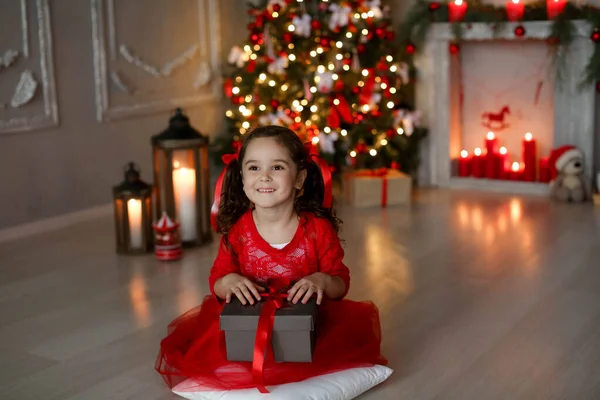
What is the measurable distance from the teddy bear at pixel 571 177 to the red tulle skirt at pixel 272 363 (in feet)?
8.11

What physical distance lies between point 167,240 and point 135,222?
0.66ft

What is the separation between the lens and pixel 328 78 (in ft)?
16.4

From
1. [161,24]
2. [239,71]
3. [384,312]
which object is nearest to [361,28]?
[239,71]

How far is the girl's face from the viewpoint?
8.44 feet

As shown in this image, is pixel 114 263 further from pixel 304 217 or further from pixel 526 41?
Answer: pixel 526 41

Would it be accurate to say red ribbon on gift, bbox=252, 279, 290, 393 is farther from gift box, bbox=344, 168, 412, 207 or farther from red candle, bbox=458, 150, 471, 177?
red candle, bbox=458, 150, 471, 177

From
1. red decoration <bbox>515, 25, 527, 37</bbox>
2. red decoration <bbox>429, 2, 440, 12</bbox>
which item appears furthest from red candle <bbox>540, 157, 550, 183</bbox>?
red decoration <bbox>429, 2, 440, 12</bbox>

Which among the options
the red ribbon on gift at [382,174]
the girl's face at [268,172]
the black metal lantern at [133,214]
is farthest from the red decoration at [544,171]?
the girl's face at [268,172]

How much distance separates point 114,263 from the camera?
13.3 feet

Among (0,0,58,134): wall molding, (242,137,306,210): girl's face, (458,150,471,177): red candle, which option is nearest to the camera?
(242,137,306,210): girl's face

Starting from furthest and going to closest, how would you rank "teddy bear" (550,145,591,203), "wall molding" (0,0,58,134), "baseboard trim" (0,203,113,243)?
"teddy bear" (550,145,591,203) < "baseboard trim" (0,203,113,243) < "wall molding" (0,0,58,134)

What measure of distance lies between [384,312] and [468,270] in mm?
646

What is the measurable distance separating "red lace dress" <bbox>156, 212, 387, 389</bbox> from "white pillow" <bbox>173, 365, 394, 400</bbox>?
19 millimetres

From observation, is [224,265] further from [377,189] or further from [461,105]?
[461,105]
